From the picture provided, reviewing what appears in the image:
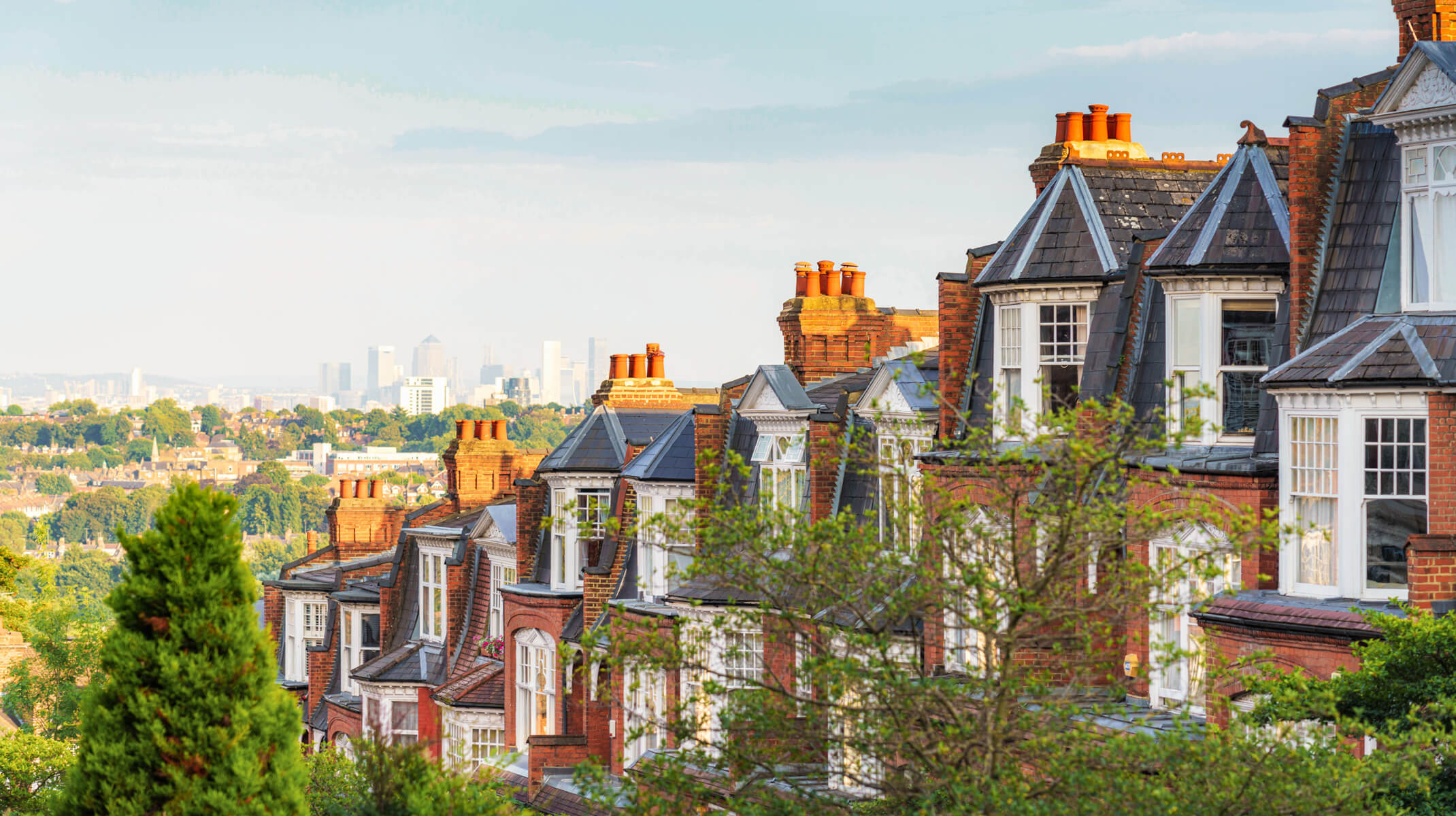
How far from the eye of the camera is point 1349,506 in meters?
20.5

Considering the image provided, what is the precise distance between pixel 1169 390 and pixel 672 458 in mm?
14108

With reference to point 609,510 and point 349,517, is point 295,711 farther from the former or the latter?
point 349,517

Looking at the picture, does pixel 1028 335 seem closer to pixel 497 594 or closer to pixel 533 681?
pixel 533 681

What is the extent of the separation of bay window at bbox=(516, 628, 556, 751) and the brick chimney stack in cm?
2123

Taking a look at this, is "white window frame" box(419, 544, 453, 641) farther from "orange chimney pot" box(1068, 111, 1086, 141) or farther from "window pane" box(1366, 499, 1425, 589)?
"window pane" box(1366, 499, 1425, 589)

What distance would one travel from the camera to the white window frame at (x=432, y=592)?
45750 mm

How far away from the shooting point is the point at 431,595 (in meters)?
46.7

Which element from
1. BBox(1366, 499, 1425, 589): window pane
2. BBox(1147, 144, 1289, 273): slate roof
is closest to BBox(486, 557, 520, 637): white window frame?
BBox(1147, 144, 1289, 273): slate roof

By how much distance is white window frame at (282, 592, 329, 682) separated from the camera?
54.0 m

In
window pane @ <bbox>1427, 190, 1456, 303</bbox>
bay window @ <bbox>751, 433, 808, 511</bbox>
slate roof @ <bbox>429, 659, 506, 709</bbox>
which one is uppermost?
window pane @ <bbox>1427, 190, 1456, 303</bbox>

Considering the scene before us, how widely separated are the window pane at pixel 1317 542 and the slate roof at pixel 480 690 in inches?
893

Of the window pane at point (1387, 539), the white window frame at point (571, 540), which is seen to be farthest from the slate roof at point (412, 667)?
the window pane at point (1387, 539)

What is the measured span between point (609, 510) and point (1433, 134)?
795 inches

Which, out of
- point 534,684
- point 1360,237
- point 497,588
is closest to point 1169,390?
point 1360,237
